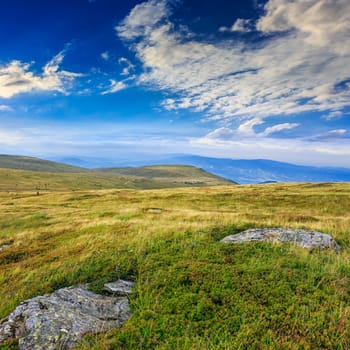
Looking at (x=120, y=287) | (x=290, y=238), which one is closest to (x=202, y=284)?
(x=120, y=287)

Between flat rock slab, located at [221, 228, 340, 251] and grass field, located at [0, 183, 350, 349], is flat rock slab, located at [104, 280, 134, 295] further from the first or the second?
flat rock slab, located at [221, 228, 340, 251]

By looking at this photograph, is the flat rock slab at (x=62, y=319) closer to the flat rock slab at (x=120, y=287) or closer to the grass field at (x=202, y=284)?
the flat rock slab at (x=120, y=287)

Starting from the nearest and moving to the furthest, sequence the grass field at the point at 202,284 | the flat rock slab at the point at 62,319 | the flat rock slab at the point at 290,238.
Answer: the flat rock slab at the point at 62,319 < the grass field at the point at 202,284 < the flat rock slab at the point at 290,238

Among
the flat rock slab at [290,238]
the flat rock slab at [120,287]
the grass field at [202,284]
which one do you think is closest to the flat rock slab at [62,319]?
the flat rock slab at [120,287]

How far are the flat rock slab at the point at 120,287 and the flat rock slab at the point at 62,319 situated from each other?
27 cm

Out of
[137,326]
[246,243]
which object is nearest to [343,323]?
[137,326]

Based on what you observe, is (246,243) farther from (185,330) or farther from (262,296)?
(185,330)

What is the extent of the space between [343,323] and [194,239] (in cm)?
746

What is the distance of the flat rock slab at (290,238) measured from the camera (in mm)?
11562

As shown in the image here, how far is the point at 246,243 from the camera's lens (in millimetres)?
11531

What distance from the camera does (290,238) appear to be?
40.4 feet

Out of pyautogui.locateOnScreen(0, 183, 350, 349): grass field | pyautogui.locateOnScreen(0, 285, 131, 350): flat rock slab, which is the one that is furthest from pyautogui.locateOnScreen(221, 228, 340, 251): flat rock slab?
pyautogui.locateOnScreen(0, 285, 131, 350): flat rock slab

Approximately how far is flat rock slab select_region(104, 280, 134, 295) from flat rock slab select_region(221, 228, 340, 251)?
6.01 meters

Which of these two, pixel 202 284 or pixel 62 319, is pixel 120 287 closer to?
pixel 62 319
